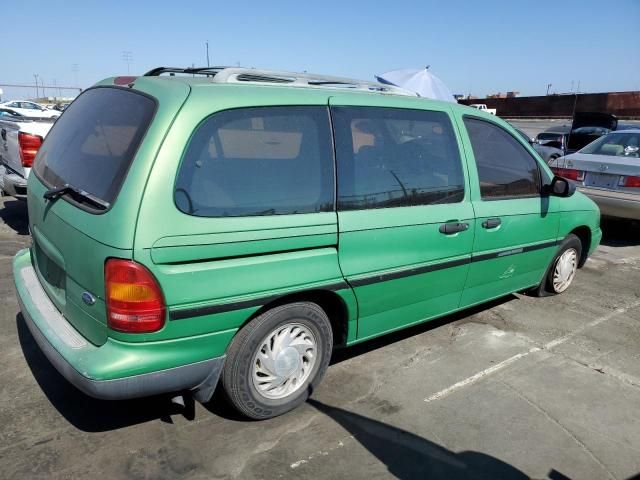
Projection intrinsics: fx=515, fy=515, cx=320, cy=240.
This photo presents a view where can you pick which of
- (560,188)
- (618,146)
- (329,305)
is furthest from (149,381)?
(618,146)

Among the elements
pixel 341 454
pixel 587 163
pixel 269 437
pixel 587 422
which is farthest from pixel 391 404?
pixel 587 163

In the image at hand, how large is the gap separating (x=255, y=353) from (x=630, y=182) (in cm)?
588

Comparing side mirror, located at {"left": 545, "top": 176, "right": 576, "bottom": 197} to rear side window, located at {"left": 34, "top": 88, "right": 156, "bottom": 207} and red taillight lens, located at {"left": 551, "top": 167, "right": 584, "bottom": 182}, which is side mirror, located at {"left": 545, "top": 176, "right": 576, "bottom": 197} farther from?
red taillight lens, located at {"left": 551, "top": 167, "right": 584, "bottom": 182}

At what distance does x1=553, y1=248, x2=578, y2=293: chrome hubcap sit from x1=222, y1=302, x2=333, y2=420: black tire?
2.83 meters

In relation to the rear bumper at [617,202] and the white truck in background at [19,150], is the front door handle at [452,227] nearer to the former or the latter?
the rear bumper at [617,202]

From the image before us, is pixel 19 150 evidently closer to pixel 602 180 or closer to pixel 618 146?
pixel 602 180

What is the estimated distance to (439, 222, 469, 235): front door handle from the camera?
3301 millimetres

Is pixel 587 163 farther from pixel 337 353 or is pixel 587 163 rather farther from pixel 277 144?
pixel 277 144

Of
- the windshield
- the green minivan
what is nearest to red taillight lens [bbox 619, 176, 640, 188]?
the windshield

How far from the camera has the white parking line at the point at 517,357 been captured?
3.22 meters

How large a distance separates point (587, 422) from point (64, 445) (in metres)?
2.84

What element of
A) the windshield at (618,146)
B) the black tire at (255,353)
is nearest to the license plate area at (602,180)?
the windshield at (618,146)

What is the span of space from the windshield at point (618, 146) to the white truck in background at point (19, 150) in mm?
7232

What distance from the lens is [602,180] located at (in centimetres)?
683
